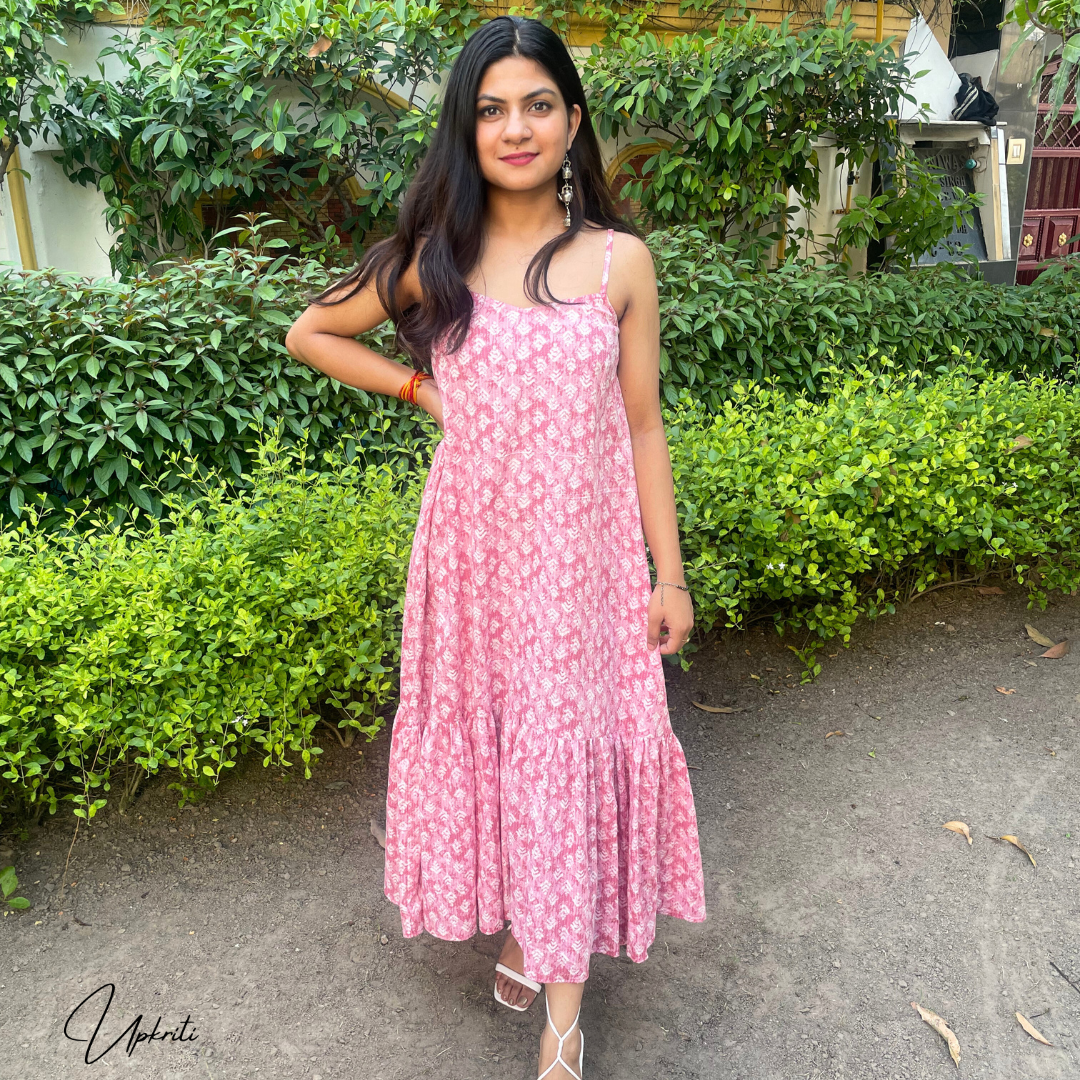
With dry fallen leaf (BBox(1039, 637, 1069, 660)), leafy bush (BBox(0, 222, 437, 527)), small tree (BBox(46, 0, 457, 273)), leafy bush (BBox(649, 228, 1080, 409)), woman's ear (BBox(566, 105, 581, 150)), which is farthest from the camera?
small tree (BBox(46, 0, 457, 273))

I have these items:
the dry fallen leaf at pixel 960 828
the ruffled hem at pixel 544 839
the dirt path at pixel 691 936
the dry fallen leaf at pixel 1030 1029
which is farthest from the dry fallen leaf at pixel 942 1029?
the dry fallen leaf at pixel 960 828

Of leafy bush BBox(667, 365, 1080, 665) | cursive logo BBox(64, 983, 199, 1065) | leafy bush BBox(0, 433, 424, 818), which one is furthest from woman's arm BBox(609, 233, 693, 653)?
cursive logo BBox(64, 983, 199, 1065)

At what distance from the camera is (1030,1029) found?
2.07 meters

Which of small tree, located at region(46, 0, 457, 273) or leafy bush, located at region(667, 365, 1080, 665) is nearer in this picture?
leafy bush, located at region(667, 365, 1080, 665)

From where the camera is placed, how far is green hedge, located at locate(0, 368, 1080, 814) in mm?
2441

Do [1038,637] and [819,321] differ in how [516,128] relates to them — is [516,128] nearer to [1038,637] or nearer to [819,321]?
[1038,637]

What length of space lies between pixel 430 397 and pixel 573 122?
0.60 m

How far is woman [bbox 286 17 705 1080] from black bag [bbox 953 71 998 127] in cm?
719

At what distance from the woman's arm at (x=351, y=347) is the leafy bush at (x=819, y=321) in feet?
8.32

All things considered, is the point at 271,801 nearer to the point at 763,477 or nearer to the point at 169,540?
the point at 169,540

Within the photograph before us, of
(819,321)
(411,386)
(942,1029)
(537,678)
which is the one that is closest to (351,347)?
(411,386)

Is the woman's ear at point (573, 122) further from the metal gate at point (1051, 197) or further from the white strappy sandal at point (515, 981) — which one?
the metal gate at point (1051, 197)

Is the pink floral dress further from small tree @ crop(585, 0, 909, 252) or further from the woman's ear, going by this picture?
small tree @ crop(585, 0, 909, 252)

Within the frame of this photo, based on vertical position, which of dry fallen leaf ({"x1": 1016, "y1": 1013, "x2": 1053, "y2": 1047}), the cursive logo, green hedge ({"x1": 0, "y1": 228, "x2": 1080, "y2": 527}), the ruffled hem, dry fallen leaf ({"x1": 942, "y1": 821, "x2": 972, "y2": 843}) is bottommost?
dry fallen leaf ({"x1": 1016, "y1": 1013, "x2": 1053, "y2": 1047})
